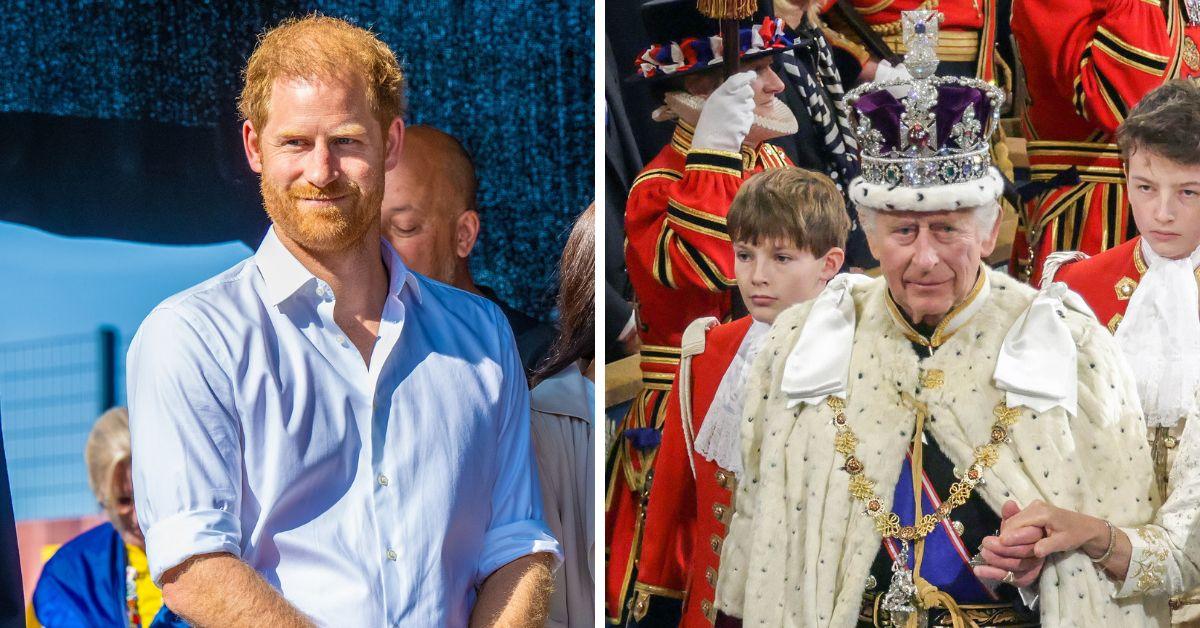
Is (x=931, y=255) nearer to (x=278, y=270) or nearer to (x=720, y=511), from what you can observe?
(x=720, y=511)

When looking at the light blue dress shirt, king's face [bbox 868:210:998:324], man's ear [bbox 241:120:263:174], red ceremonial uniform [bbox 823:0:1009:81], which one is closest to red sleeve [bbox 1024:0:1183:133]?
red ceremonial uniform [bbox 823:0:1009:81]

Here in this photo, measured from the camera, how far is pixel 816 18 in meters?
3.30

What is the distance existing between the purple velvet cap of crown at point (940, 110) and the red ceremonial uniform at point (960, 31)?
0.19 m

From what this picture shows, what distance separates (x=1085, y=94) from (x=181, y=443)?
6.61ft

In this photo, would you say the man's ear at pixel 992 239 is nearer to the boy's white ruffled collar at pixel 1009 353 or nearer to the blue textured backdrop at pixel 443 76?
the boy's white ruffled collar at pixel 1009 353

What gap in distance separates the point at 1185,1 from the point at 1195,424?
0.93 meters

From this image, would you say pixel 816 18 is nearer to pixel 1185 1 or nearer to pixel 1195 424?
pixel 1185 1

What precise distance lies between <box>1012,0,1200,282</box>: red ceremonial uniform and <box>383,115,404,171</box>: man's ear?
1.35 metres

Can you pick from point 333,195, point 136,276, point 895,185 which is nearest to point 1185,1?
point 895,185

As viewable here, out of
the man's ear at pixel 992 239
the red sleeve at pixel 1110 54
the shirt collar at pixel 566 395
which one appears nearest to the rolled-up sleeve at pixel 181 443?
the shirt collar at pixel 566 395

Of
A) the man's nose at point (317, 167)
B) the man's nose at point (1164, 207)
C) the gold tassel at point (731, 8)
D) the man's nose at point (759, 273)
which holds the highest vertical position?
the gold tassel at point (731, 8)

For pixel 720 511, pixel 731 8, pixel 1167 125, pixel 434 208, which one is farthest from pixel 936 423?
pixel 434 208

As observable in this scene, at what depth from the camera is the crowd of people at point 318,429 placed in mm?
2596

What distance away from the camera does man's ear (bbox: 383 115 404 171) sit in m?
2.94
